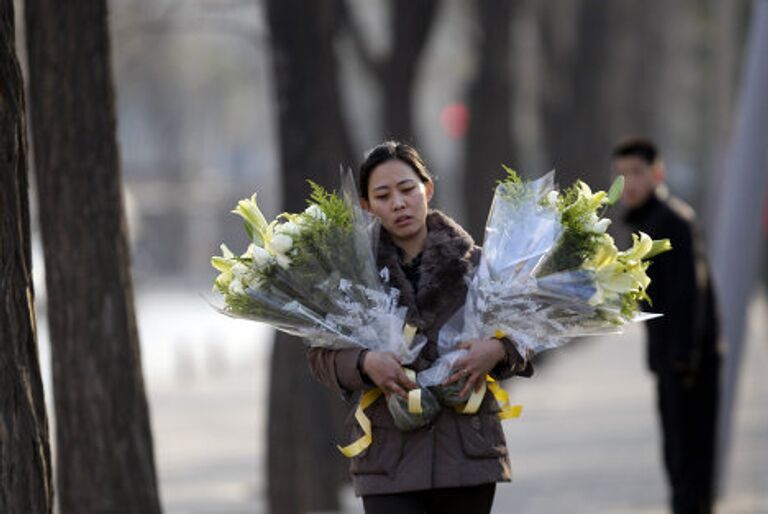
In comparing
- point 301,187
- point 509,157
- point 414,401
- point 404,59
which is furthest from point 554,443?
point 414,401

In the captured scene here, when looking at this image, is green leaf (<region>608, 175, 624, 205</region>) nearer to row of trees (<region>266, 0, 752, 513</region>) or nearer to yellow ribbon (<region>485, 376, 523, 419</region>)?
yellow ribbon (<region>485, 376, 523, 419</region>)

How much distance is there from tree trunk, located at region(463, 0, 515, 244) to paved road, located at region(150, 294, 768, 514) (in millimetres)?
2441

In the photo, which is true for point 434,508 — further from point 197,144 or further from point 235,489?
point 197,144

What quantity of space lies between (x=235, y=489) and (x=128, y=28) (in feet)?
40.8

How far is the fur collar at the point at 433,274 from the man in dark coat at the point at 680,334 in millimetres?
3610

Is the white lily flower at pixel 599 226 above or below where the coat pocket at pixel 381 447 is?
above

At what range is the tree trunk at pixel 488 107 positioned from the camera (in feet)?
81.3

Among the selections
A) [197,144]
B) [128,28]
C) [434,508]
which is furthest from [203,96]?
[434,508]

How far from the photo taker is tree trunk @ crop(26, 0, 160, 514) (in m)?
9.20

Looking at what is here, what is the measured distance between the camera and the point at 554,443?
59.8ft

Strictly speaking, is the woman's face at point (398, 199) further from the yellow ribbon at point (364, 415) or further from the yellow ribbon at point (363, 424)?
the yellow ribbon at point (363, 424)

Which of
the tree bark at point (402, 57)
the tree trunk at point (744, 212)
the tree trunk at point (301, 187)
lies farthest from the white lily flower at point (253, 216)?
the tree bark at point (402, 57)

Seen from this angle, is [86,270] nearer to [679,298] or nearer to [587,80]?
[679,298]

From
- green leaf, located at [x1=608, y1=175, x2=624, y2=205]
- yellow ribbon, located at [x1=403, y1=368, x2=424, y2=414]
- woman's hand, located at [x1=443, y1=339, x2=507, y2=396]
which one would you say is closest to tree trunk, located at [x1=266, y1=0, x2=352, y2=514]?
green leaf, located at [x1=608, y1=175, x2=624, y2=205]
